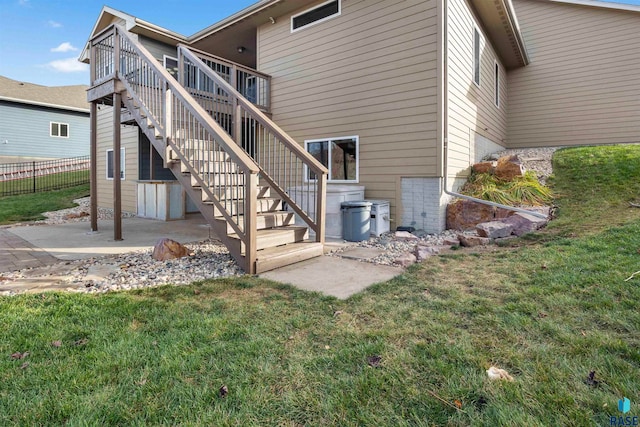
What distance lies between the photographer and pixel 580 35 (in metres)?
10.2

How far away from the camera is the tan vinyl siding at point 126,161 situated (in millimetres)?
11250

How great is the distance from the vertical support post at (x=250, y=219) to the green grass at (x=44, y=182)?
1560cm

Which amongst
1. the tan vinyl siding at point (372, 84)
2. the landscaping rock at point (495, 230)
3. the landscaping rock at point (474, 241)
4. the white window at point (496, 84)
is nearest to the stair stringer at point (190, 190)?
the landscaping rock at point (474, 241)

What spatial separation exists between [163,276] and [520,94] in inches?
494

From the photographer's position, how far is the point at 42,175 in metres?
17.7

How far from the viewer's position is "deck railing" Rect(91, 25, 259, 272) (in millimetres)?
3875

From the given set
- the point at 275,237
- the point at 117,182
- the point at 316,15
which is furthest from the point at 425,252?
the point at 316,15

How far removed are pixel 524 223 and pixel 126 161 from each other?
11902mm

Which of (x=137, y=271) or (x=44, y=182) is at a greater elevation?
(x=44, y=182)

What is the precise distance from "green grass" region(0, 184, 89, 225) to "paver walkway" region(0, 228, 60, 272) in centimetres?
348

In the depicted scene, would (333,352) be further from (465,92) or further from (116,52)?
(465,92)

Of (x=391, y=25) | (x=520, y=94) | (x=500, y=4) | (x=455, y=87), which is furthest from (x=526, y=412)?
(x=520, y=94)

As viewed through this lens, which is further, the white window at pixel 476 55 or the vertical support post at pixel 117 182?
the white window at pixel 476 55
